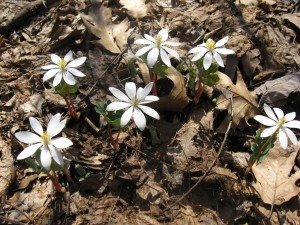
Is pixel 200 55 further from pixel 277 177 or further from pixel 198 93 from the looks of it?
pixel 277 177

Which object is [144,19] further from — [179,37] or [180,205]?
[180,205]

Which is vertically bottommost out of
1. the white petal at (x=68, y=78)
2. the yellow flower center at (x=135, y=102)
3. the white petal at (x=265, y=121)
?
the white petal at (x=265, y=121)

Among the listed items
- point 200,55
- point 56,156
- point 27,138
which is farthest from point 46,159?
point 200,55

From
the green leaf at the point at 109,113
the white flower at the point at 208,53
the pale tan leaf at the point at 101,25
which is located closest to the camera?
the green leaf at the point at 109,113

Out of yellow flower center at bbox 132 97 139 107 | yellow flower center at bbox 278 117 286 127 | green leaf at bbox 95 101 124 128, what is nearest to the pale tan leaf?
green leaf at bbox 95 101 124 128

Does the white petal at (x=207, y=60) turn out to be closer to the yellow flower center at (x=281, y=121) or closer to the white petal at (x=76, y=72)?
the yellow flower center at (x=281, y=121)

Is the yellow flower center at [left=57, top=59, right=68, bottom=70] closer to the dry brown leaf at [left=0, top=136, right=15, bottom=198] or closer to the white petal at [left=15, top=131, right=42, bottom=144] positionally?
the white petal at [left=15, top=131, right=42, bottom=144]

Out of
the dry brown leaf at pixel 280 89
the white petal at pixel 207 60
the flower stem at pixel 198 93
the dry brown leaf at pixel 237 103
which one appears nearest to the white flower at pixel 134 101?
the white petal at pixel 207 60
